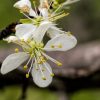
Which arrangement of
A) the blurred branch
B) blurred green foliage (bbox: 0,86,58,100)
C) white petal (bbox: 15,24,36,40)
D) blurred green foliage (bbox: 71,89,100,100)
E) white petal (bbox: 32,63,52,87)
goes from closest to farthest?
white petal (bbox: 15,24,36,40), white petal (bbox: 32,63,52,87), the blurred branch, blurred green foliage (bbox: 0,86,58,100), blurred green foliage (bbox: 71,89,100,100)

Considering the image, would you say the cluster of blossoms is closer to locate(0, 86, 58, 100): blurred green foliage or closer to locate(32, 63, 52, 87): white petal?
locate(32, 63, 52, 87): white petal

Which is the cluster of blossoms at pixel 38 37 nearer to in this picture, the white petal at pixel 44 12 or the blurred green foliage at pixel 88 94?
the white petal at pixel 44 12

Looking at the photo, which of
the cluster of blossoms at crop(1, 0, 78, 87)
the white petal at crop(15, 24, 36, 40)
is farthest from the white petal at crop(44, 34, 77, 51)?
→ the white petal at crop(15, 24, 36, 40)

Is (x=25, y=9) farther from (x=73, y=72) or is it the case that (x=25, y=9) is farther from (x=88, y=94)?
(x=88, y=94)

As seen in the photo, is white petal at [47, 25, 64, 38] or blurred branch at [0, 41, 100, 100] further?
Answer: blurred branch at [0, 41, 100, 100]

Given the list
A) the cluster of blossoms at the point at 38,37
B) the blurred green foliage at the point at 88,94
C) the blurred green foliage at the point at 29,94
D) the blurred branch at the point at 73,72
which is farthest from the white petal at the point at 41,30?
the blurred green foliage at the point at 88,94

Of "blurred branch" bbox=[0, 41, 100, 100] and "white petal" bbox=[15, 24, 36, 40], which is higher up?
"white petal" bbox=[15, 24, 36, 40]

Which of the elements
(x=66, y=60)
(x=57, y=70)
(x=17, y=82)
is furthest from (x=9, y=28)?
(x=66, y=60)

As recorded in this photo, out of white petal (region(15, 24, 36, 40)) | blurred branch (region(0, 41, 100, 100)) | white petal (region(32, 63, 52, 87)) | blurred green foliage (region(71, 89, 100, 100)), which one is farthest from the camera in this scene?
blurred green foliage (region(71, 89, 100, 100))

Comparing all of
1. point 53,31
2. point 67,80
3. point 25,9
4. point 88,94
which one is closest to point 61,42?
point 53,31
